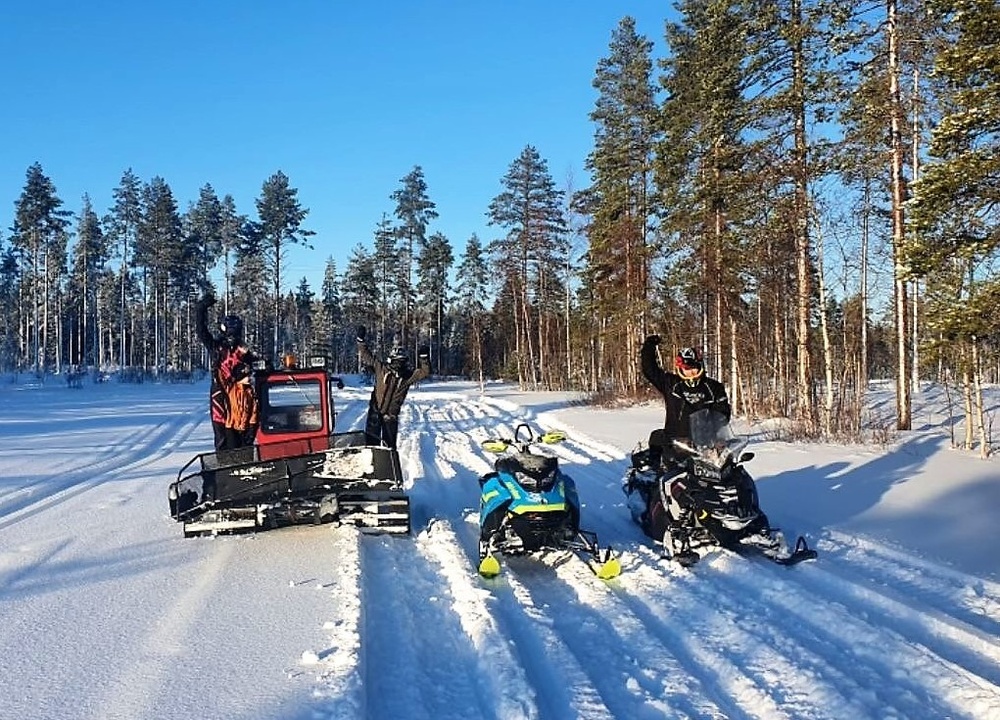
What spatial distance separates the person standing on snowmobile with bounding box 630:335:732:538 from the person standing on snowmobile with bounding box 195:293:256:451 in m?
4.62

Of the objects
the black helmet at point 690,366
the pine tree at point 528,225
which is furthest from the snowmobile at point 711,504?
the pine tree at point 528,225

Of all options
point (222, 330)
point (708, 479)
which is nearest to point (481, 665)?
point (708, 479)

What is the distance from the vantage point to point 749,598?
19.2 feet

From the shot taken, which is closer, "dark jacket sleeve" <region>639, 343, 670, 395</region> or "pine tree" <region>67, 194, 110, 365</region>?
"dark jacket sleeve" <region>639, 343, 670, 395</region>

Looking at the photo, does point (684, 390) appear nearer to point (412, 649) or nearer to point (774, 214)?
point (412, 649)

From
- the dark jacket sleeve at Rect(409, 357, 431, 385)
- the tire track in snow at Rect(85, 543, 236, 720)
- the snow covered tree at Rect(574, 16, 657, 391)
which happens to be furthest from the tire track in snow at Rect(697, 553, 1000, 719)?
the snow covered tree at Rect(574, 16, 657, 391)

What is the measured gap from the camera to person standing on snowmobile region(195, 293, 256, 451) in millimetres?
8742

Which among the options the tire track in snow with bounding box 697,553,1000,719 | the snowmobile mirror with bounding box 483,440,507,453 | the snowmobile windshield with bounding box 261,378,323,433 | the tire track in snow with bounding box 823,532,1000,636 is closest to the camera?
the tire track in snow with bounding box 697,553,1000,719

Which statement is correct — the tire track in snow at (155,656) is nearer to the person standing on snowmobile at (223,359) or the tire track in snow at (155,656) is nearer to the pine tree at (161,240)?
the person standing on snowmobile at (223,359)

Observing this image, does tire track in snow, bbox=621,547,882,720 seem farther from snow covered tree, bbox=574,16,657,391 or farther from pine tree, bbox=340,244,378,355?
pine tree, bbox=340,244,378,355

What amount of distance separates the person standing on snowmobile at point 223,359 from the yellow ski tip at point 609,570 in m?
4.52

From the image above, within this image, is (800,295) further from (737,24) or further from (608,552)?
(608,552)

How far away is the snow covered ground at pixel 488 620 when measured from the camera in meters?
4.09

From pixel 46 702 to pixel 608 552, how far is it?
14.0 feet
